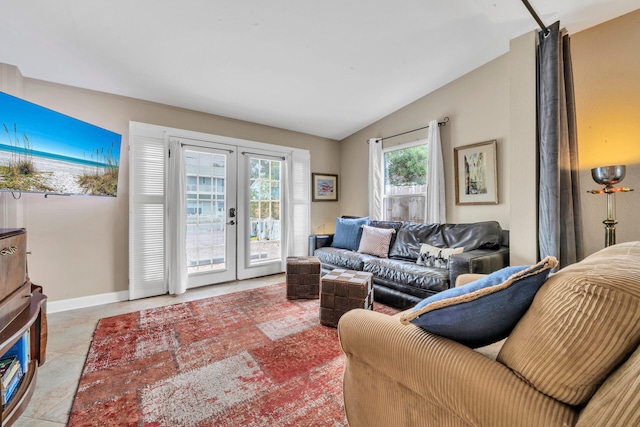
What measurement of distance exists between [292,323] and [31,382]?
1632 millimetres

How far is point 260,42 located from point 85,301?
3.22m

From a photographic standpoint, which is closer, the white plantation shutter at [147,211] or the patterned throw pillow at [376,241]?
the white plantation shutter at [147,211]

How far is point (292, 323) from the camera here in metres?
2.40

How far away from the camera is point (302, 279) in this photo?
9.94 feet

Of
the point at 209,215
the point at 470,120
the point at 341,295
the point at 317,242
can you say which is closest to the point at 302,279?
the point at 341,295

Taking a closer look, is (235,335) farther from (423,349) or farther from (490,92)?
(490,92)

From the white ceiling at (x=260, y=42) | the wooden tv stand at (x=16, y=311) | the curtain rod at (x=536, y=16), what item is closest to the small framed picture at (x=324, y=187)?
the white ceiling at (x=260, y=42)

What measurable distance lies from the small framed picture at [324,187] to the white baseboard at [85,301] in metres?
3.00

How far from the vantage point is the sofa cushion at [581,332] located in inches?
21.9

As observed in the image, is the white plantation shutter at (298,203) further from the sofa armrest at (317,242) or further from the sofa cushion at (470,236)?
the sofa cushion at (470,236)

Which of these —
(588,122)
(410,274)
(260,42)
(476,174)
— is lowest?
(410,274)

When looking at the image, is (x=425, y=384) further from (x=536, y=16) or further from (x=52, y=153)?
(x=52, y=153)

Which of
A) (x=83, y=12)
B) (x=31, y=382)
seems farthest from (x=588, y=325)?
(x=83, y=12)

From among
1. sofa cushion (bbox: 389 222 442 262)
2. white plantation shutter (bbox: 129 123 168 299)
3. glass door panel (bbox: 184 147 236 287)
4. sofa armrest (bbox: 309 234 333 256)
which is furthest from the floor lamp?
white plantation shutter (bbox: 129 123 168 299)
